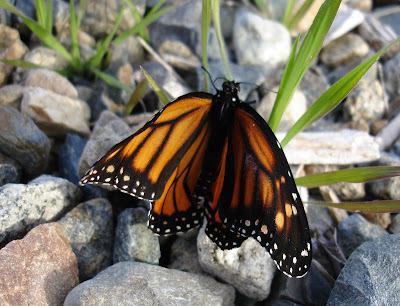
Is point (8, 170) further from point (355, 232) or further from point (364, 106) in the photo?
point (364, 106)

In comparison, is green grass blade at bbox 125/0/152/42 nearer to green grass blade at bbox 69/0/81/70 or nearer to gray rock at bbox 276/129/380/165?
green grass blade at bbox 69/0/81/70

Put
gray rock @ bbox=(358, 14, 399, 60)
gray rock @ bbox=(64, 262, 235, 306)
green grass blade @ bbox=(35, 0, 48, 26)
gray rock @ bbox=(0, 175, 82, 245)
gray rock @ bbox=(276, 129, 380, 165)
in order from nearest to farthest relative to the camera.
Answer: gray rock @ bbox=(64, 262, 235, 306) → gray rock @ bbox=(0, 175, 82, 245) → gray rock @ bbox=(276, 129, 380, 165) → green grass blade @ bbox=(35, 0, 48, 26) → gray rock @ bbox=(358, 14, 399, 60)

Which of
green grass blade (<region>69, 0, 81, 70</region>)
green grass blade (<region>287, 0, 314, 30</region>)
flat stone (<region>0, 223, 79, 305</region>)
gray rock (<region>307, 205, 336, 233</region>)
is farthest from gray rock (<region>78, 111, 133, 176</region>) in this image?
green grass blade (<region>287, 0, 314, 30</region>)

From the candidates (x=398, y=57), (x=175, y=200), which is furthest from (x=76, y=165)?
(x=398, y=57)

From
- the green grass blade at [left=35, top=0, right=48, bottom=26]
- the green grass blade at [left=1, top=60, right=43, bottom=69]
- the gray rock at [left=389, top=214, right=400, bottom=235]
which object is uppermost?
the green grass blade at [left=35, top=0, right=48, bottom=26]

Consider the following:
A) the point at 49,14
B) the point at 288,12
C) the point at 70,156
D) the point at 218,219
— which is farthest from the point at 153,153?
the point at 288,12

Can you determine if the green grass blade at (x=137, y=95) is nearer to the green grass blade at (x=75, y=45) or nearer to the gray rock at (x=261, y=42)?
the green grass blade at (x=75, y=45)

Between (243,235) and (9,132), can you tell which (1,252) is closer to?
(9,132)
